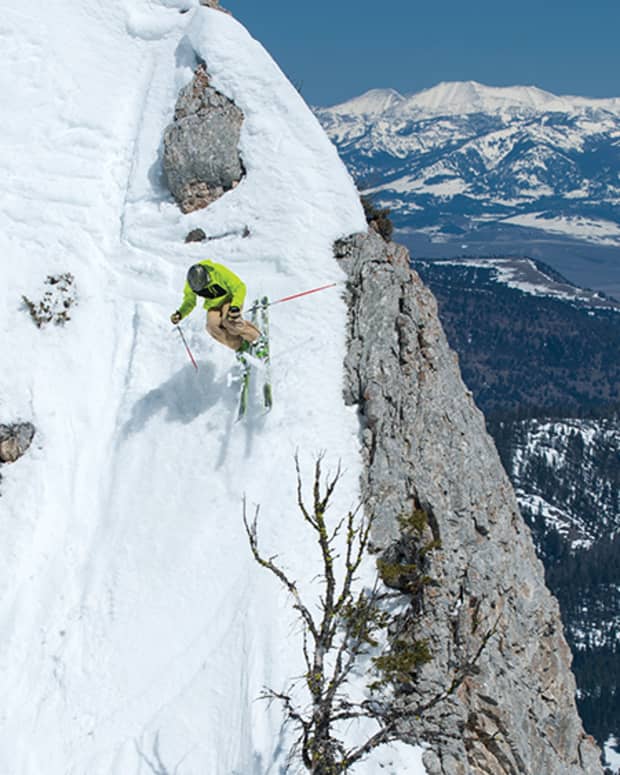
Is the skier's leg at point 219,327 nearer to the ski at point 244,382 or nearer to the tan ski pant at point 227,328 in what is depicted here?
the tan ski pant at point 227,328

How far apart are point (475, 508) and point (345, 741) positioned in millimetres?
7584

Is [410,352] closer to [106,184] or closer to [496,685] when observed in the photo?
[496,685]

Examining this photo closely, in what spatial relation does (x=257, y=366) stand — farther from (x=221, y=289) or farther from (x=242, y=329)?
(x=221, y=289)

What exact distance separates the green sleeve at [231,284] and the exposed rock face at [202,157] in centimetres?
735

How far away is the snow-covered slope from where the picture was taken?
47.0 feet

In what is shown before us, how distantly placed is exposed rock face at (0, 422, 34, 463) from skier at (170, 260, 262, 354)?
510 cm

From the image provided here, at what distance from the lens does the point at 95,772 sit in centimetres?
1362

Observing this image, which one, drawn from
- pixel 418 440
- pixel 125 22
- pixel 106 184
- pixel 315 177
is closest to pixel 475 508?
pixel 418 440

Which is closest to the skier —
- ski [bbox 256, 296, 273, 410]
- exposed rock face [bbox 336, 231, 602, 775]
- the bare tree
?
ski [bbox 256, 296, 273, 410]

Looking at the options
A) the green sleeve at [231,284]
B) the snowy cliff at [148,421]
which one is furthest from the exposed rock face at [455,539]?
the green sleeve at [231,284]

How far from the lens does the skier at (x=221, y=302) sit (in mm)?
17859

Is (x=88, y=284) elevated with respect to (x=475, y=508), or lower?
elevated

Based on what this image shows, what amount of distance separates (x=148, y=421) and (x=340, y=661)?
1057 centimetres

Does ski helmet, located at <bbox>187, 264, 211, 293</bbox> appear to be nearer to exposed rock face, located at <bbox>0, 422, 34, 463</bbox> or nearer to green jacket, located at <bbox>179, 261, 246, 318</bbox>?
green jacket, located at <bbox>179, 261, 246, 318</bbox>
